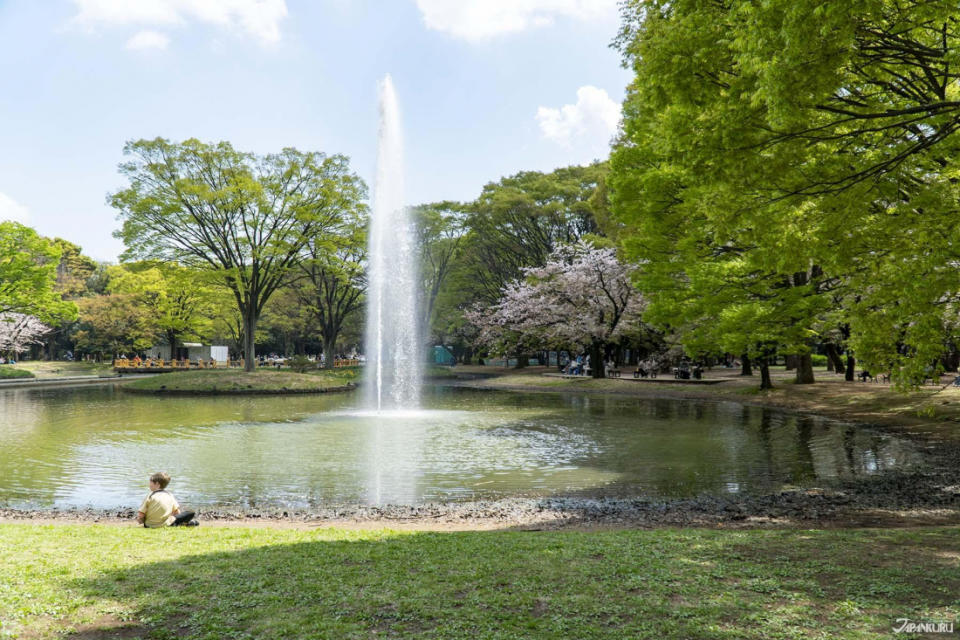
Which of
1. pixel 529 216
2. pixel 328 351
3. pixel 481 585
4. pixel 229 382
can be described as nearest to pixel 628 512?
pixel 481 585

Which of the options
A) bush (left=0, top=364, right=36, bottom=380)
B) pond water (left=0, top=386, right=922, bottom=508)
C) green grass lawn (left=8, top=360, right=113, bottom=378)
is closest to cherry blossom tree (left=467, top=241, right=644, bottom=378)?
pond water (left=0, top=386, right=922, bottom=508)

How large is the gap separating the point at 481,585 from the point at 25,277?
162 feet

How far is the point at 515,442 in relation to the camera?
633 inches

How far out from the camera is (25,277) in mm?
42250

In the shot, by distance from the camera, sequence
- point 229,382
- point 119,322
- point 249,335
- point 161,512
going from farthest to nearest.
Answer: point 119,322, point 249,335, point 229,382, point 161,512

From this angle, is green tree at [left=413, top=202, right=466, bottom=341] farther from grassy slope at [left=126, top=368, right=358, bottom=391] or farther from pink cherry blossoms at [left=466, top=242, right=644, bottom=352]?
grassy slope at [left=126, top=368, right=358, bottom=391]

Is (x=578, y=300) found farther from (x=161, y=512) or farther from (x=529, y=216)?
(x=161, y=512)

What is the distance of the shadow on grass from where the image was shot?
162 inches

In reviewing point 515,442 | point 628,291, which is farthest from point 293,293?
point 515,442

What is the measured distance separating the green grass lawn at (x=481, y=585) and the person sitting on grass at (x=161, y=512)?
907 mm

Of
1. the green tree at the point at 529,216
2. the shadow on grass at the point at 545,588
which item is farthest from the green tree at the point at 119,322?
the shadow on grass at the point at 545,588

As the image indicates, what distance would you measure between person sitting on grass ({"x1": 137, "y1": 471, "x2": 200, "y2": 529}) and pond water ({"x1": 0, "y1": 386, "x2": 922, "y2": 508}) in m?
1.66

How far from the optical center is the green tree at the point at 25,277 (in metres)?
41.7

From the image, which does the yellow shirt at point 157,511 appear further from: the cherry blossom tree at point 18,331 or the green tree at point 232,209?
the cherry blossom tree at point 18,331
